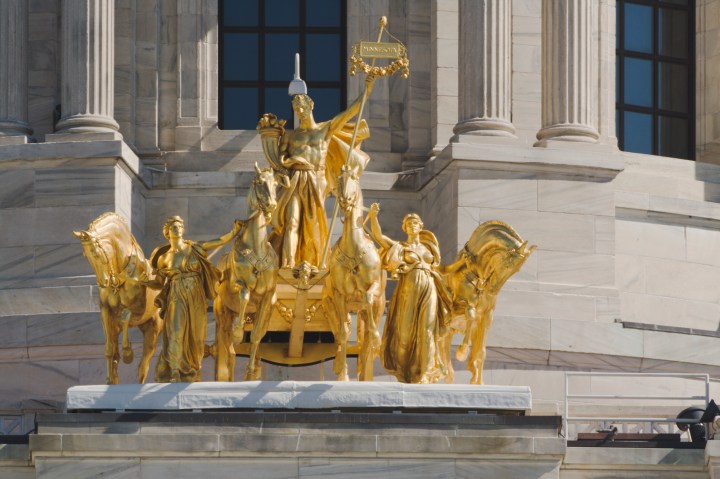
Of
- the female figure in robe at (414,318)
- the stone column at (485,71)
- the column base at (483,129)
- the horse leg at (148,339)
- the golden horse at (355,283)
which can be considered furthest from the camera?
the stone column at (485,71)

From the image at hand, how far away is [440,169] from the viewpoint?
45812mm

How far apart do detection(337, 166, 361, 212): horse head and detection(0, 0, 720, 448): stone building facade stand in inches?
155

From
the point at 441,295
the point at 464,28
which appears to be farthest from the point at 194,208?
the point at 441,295

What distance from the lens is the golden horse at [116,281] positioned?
39562mm

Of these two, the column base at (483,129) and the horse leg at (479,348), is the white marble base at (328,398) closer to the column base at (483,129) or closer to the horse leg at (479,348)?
the horse leg at (479,348)

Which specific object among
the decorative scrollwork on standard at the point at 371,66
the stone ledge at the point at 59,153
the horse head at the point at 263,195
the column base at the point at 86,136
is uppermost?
the decorative scrollwork on standard at the point at 371,66

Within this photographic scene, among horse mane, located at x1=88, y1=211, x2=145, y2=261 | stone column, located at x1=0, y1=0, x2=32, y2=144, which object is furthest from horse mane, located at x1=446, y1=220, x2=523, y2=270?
stone column, located at x1=0, y1=0, x2=32, y2=144

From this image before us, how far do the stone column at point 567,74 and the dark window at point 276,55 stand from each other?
12.6ft

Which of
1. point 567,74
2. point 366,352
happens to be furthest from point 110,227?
point 567,74

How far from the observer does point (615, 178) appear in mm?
47094

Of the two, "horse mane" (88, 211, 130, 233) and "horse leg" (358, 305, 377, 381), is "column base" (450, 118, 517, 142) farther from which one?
"horse mane" (88, 211, 130, 233)

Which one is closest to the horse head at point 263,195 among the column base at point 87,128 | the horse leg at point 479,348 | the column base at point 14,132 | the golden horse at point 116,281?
the golden horse at point 116,281

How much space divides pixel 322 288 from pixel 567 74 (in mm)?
7603

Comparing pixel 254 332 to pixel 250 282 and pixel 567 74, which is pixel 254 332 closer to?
pixel 250 282
